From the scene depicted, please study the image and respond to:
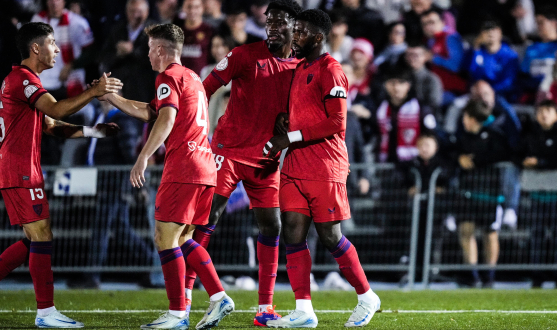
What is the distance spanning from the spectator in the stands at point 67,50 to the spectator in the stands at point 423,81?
503cm

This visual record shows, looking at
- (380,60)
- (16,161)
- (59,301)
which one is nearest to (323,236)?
(16,161)

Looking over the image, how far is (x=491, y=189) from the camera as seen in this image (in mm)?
9484

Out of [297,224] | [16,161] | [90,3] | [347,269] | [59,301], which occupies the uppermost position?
[90,3]

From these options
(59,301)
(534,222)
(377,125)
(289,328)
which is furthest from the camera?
(377,125)

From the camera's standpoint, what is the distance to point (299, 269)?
219 inches

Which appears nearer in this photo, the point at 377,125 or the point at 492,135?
the point at 492,135

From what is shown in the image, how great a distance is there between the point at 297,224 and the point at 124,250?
4.77m

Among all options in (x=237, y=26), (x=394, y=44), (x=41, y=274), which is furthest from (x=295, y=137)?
(x=394, y=44)

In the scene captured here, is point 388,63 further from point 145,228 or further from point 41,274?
point 41,274

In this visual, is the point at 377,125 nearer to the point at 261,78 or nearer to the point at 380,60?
the point at 380,60

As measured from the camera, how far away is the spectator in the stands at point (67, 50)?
10.9 metres

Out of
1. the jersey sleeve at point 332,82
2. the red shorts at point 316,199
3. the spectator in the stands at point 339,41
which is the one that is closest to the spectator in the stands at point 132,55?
the spectator in the stands at point 339,41

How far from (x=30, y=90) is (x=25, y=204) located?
920 millimetres

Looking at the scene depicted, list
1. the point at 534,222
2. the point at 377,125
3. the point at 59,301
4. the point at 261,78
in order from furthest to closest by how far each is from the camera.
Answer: the point at 377,125, the point at 534,222, the point at 59,301, the point at 261,78
